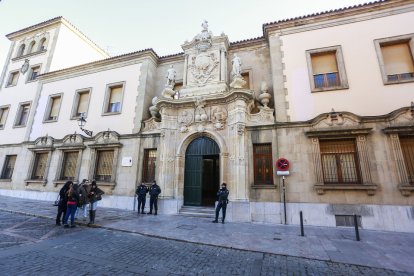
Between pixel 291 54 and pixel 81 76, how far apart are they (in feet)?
50.6

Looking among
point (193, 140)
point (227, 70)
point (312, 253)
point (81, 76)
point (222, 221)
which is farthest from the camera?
point (81, 76)

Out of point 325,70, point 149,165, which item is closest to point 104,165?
point 149,165

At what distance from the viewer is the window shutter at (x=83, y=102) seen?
51.9 feet

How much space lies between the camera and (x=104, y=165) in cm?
1383

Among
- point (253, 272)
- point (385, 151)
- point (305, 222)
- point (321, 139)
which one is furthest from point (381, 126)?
point (253, 272)

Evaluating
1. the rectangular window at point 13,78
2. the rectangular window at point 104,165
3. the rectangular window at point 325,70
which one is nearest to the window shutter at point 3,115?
the rectangular window at point 13,78

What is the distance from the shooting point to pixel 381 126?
914cm

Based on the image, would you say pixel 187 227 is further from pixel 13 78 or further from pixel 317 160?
pixel 13 78

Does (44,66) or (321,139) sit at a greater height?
(44,66)

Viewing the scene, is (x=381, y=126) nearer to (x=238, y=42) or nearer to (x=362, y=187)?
(x=362, y=187)

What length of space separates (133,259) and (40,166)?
50.4 ft

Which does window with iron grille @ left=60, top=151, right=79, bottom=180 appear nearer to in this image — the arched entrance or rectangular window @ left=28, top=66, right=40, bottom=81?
the arched entrance

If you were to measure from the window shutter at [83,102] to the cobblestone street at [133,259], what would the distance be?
10.8 meters

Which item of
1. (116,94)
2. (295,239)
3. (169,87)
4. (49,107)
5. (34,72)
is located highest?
(34,72)
